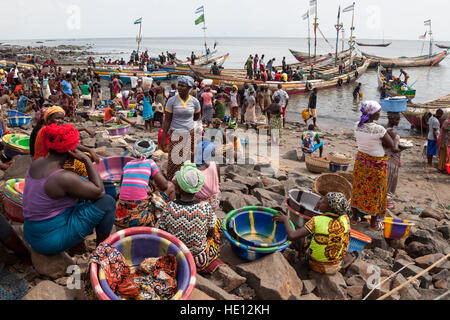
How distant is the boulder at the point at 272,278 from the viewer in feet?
9.16

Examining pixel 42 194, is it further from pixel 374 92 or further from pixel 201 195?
pixel 374 92

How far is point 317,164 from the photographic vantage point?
24.5ft

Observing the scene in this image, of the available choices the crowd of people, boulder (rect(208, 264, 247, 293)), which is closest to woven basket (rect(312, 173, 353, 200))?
the crowd of people

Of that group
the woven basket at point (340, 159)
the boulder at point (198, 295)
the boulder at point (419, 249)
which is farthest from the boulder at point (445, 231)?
the boulder at point (198, 295)

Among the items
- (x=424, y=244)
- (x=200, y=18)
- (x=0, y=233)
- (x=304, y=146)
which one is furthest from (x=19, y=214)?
(x=200, y=18)

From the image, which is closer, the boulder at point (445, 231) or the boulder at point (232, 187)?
the boulder at point (445, 231)

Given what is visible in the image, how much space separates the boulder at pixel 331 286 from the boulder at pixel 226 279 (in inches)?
32.0

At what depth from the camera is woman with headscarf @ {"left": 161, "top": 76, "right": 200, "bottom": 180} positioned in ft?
15.5

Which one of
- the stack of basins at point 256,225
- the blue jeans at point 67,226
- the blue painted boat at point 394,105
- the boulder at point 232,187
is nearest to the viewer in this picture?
the blue jeans at point 67,226

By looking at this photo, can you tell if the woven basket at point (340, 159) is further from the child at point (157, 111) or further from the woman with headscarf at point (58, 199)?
the child at point (157, 111)

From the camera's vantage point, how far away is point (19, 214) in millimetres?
3312

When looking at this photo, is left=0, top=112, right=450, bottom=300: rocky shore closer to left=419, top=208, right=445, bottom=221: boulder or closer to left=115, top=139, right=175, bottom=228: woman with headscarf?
left=419, top=208, right=445, bottom=221: boulder

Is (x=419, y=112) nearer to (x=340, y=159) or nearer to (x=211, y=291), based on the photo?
(x=340, y=159)
